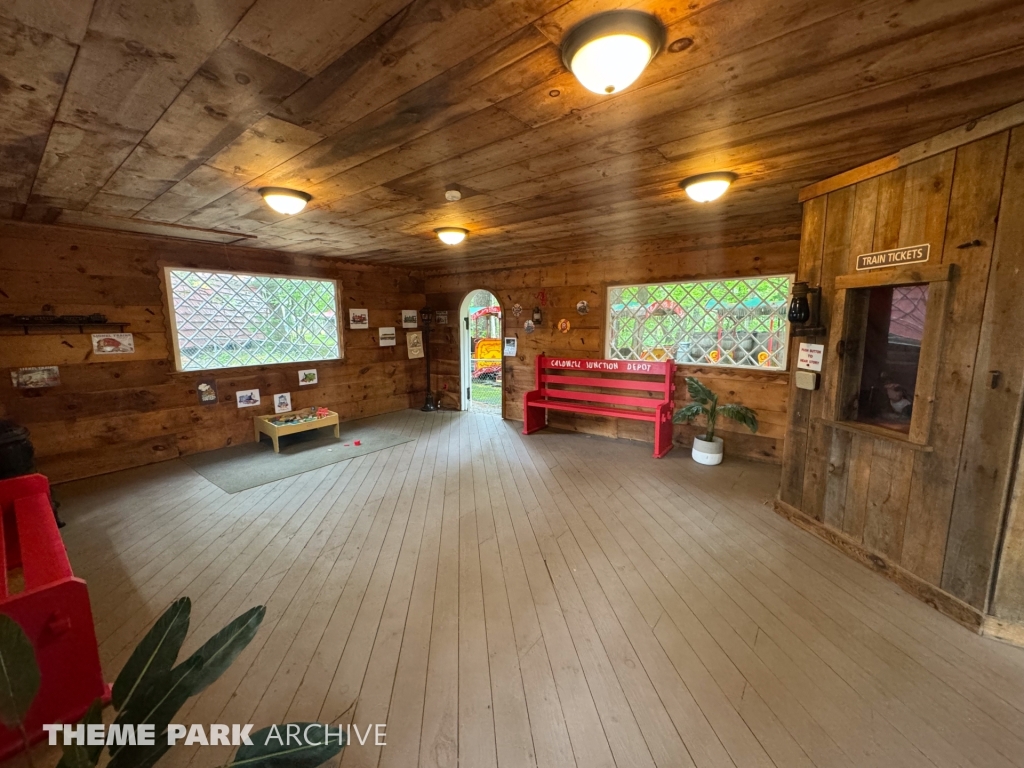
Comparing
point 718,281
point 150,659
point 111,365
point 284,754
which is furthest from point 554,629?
point 111,365

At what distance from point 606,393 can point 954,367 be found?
9.71ft

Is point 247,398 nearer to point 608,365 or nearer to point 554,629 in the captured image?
point 608,365

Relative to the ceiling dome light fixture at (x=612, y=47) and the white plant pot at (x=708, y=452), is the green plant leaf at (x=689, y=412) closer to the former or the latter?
the white plant pot at (x=708, y=452)

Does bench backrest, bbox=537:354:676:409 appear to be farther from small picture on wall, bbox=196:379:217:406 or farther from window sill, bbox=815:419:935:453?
small picture on wall, bbox=196:379:217:406

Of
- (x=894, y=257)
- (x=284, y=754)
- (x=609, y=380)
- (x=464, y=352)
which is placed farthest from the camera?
(x=464, y=352)

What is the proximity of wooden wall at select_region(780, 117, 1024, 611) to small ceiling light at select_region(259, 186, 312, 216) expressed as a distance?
3183 mm

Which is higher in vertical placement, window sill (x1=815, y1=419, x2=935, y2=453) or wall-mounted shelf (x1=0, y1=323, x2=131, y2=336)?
wall-mounted shelf (x1=0, y1=323, x2=131, y2=336)

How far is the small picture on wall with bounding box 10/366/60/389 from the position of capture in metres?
3.23

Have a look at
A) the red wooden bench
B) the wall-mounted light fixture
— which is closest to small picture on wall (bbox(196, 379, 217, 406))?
the red wooden bench

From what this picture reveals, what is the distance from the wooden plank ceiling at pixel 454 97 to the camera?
1.09 m

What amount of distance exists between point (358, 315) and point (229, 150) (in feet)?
12.1

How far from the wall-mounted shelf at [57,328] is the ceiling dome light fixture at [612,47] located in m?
4.44

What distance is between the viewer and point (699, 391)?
12.7 ft

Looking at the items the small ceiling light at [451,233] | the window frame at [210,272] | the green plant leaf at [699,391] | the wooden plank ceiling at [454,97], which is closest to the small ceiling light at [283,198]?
the wooden plank ceiling at [454,97]
